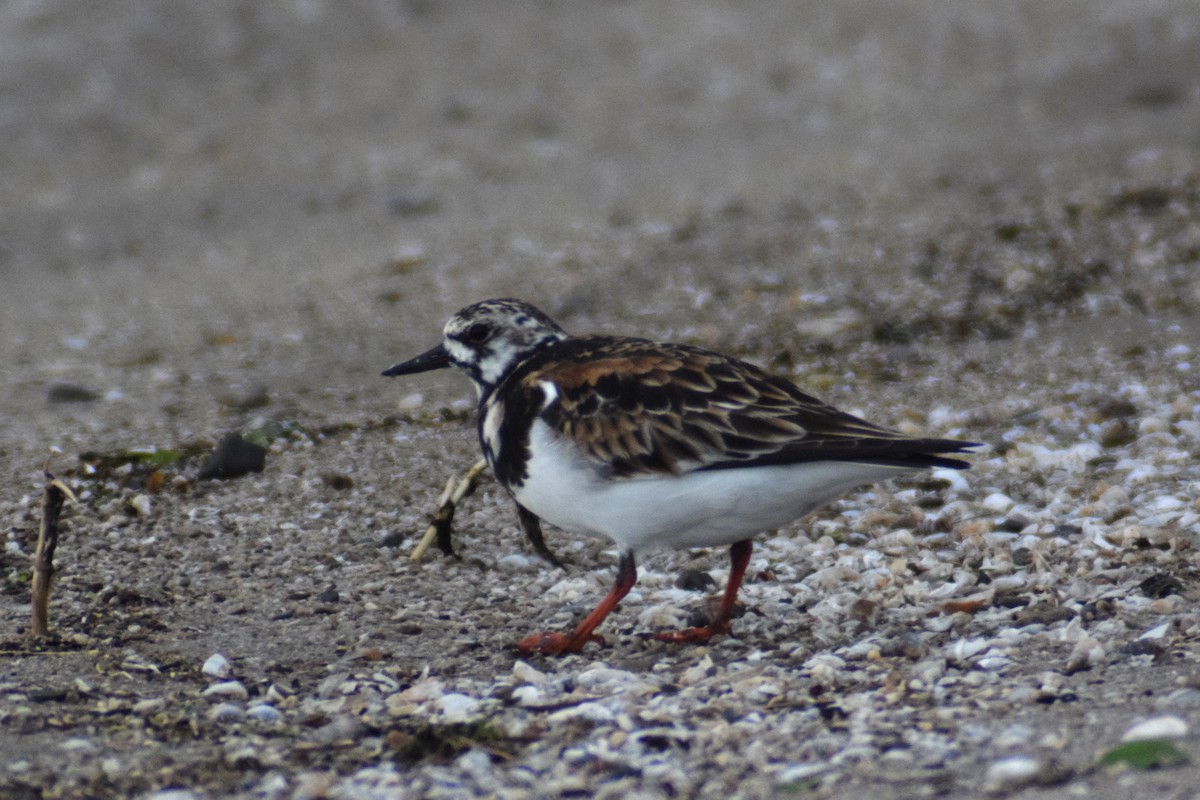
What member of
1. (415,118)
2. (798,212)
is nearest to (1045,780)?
(798,212)

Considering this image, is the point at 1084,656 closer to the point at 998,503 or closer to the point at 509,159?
the point at 998,503

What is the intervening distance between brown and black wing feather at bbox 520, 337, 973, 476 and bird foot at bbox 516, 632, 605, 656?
539 millimetres

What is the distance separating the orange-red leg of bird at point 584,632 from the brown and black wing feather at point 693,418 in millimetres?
354

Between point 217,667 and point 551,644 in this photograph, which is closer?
point 217,667

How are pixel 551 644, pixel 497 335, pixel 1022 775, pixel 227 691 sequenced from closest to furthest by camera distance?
pixel 1022 775 → pixel 227 691 → pixel 551 644 → pixel 497 335

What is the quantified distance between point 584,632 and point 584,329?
144 inches

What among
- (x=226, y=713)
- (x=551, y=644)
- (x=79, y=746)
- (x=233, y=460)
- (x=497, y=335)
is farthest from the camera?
(x=233, y=460)

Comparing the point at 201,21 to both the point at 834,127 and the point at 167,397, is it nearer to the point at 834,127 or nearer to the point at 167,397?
the point at 834,127

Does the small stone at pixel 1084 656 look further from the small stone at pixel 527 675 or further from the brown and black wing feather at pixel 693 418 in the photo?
the small stone at pixel 527 675

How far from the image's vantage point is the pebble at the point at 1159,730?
10.3 feet

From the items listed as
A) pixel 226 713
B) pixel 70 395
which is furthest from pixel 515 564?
pixel 70 395

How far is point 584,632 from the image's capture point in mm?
4316

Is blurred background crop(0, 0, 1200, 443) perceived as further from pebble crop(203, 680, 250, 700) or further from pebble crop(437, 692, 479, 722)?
pebble crop(437, 692, 479, 722)

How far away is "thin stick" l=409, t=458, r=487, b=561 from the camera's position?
16.4 feet
